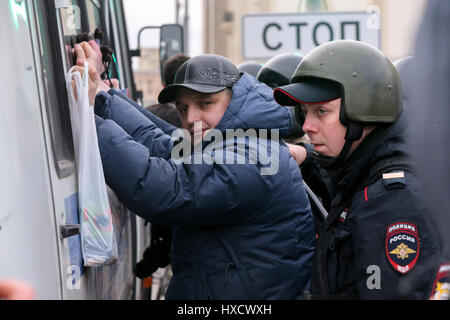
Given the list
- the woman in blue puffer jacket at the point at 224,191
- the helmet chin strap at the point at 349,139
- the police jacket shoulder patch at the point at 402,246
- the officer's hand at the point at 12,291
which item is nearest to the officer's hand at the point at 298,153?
the woman in blue puffer jacket at the point at 224,191

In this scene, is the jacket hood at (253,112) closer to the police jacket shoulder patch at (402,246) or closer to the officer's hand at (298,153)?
the officer's hand at (298,153)

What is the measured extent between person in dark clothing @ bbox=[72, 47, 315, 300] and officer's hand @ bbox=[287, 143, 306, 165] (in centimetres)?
59

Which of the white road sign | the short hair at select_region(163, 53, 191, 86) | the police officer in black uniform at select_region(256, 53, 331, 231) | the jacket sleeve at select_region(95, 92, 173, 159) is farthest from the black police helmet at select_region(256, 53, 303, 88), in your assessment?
the jacket sleeve at select_region(95, 92, 173, 159)

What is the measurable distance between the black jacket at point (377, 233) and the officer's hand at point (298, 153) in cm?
95

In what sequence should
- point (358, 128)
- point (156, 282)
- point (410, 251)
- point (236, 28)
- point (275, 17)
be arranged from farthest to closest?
1. point (236, 28)
2. point (156, 282)
3. point (275, 17)
4. point (358, 128)
5. point (410, 251)

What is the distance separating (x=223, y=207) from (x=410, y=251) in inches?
27.7

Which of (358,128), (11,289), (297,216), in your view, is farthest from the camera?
(297,216)

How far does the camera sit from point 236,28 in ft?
75.9

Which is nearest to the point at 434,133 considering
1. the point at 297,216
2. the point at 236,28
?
the point at 297,216

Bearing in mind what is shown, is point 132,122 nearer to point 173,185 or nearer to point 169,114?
point 173,185

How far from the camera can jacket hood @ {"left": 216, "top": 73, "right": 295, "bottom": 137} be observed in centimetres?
217

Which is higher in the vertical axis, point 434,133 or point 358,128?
point 434,133

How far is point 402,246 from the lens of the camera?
4.98 ft

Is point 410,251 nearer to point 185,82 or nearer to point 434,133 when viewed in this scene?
point 434,133
